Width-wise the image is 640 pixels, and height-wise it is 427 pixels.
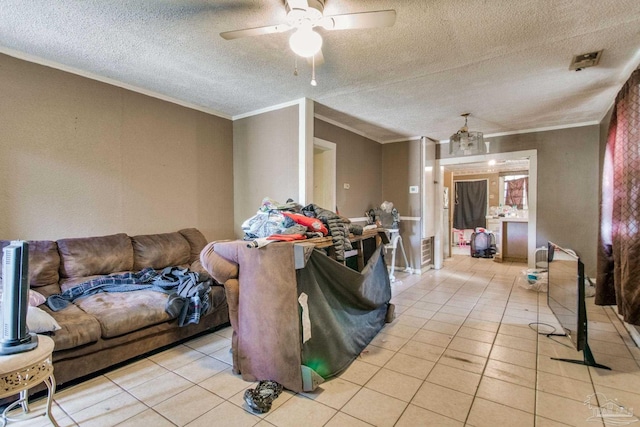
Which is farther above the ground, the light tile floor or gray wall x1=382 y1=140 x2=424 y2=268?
gray wall x1=382 y1=140 x2=424 y2=268

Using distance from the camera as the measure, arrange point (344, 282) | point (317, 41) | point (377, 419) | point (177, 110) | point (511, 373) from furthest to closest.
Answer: point (177, 110)
point (344, 282)
point (511, 373)
point (317, 41)
point (377, 419)

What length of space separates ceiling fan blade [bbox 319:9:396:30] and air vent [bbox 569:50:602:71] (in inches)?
79.3

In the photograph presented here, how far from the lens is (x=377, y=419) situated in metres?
1.75

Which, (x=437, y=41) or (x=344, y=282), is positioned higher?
(x=437, y=41)

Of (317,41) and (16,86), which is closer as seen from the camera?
(317,41)

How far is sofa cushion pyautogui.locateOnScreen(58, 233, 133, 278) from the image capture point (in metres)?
2.66

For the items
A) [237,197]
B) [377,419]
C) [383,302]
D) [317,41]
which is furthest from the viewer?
[237,197]

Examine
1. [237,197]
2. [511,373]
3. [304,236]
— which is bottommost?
[511,373]

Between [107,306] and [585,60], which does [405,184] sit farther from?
[107,306]

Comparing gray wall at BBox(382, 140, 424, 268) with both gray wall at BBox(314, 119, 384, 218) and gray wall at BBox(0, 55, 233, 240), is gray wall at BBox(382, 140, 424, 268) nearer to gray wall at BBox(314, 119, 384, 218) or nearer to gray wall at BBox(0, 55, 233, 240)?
gray wall at BBox(314, 119, 384, 218)

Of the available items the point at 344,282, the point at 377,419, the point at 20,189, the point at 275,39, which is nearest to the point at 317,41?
the point at 275,39

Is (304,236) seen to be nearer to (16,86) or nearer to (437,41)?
(437,41)

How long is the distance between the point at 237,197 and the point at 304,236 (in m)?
2.29

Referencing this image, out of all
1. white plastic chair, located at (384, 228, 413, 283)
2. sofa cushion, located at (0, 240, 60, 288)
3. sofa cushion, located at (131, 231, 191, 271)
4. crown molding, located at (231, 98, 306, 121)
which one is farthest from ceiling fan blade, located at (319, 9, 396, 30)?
white plastic chair, located at (384, 228, 413, 283)
